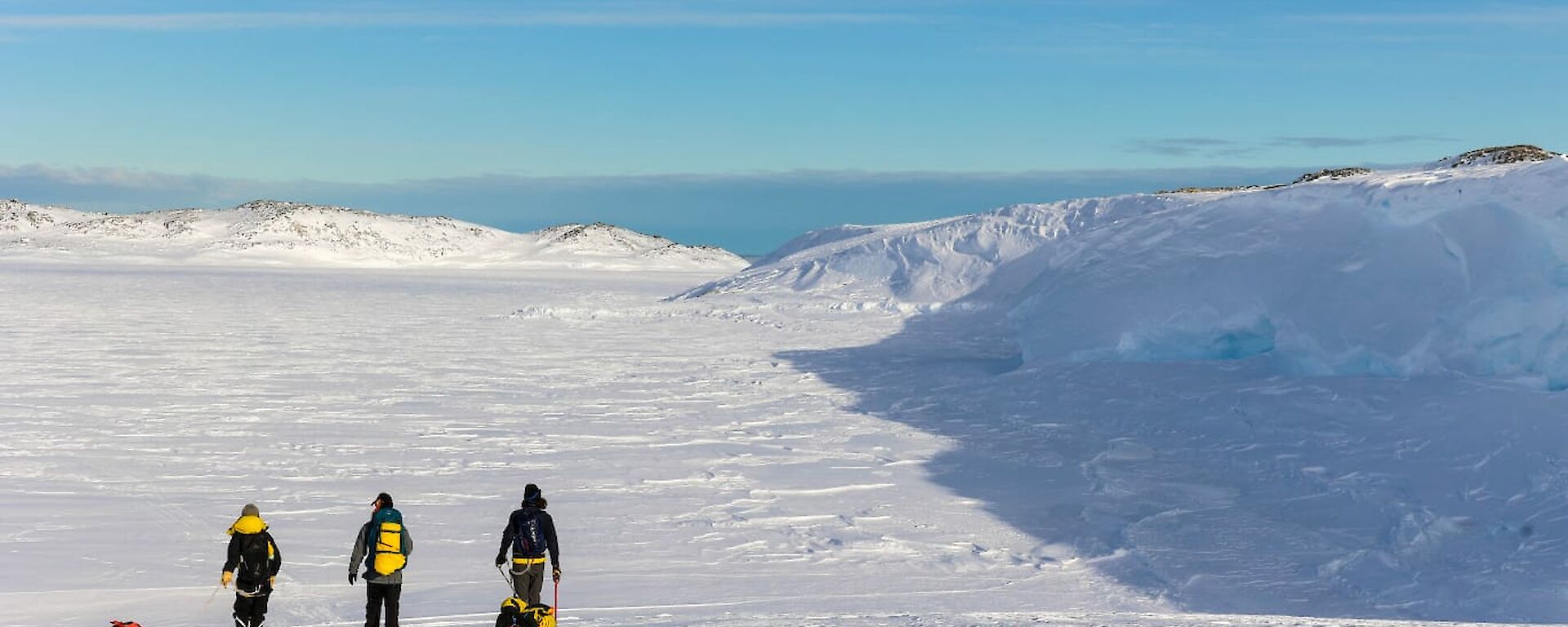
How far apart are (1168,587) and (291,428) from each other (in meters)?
11.4

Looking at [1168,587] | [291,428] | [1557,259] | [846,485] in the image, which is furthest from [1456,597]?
→ [291,428]

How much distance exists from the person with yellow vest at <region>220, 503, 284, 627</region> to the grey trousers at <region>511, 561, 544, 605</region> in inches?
56.4

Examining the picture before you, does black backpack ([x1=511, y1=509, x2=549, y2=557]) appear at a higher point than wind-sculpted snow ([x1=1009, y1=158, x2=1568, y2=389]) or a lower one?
lower

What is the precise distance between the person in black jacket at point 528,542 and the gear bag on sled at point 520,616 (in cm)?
93

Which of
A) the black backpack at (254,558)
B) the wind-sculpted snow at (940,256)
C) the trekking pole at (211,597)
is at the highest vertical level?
the wind-sculpted snow at (940,256)

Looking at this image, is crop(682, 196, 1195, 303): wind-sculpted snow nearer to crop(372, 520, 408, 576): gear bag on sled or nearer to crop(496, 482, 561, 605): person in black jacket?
crop(496, 482, 561, 605): person in black jacket

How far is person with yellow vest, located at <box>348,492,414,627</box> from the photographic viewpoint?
25.1 ft

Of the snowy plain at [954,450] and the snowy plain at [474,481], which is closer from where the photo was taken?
the snowy plain at [474,481]

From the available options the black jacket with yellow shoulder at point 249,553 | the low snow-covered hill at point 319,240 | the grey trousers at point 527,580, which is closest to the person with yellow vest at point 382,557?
the black jacket with yellow shoulder at point 249,553

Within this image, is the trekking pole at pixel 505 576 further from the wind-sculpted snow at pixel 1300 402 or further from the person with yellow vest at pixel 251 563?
the wind-sculpted snow at pixel 1300 402

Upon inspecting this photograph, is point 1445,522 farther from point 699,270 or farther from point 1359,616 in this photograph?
point 699,270

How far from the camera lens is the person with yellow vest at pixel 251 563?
24.9 ft

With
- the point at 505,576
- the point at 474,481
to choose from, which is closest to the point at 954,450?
the point at 474,481

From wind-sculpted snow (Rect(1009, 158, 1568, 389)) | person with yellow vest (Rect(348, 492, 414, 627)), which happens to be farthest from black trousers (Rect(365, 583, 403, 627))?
wind-sculpted snow (Rect(1009, 158, 1568, 389))
